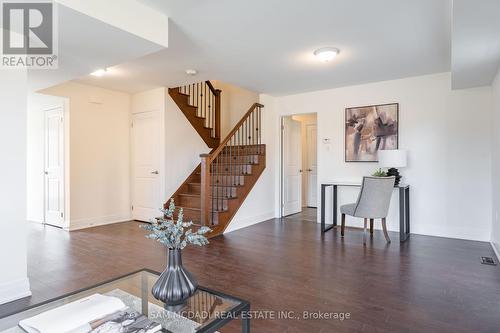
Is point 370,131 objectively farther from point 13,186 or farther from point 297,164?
point 13,186

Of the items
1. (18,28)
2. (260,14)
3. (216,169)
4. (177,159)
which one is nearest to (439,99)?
(260,14)

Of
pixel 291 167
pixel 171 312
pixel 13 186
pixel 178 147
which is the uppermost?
pixel 178 147

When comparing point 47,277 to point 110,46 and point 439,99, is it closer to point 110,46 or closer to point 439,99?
point 110,46

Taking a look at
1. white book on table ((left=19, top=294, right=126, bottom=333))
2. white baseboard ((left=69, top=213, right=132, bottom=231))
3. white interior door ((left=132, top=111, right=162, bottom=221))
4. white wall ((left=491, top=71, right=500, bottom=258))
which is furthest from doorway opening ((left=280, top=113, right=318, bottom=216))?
white book on table ((left=19, top=294, right=126, bottom=333))

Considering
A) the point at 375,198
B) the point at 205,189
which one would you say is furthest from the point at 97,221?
the point at 375,198

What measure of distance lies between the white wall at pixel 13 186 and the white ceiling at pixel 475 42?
3508mm

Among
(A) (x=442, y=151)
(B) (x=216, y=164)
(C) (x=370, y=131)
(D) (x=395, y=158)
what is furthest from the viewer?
(B) (x=216, y=164)

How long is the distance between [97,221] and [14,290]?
304 cm

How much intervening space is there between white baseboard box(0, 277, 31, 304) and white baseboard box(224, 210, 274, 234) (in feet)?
9.02

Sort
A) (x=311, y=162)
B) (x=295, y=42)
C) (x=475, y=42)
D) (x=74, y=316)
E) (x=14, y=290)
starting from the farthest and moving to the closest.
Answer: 1. (x=311, y=162)
2. (x=295, y=42)
3. (x=475, y=42)
4. (x=14, y=290)
5. (x=74, y=316)

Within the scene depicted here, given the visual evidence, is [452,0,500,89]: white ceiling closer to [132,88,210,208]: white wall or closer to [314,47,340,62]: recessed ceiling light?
[314,47,340,62]: recessed ceiling light

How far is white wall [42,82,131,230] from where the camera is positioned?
5.06 m

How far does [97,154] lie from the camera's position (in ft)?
Answer: 17.7

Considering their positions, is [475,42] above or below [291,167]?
above
